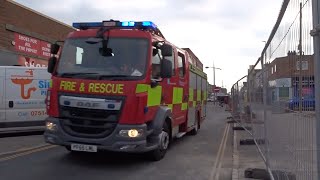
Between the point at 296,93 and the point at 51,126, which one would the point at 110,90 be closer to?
the point at 51,126

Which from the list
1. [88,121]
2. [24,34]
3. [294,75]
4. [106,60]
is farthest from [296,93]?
[24,34]

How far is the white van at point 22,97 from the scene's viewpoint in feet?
47.3

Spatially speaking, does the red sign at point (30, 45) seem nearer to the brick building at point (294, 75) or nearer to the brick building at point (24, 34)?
the brick building at point (24, 34)

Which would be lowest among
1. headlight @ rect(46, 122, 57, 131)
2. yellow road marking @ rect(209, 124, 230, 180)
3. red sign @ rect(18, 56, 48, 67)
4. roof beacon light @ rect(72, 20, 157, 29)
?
yellow road marking @ rect(209, 124, 230, 180)

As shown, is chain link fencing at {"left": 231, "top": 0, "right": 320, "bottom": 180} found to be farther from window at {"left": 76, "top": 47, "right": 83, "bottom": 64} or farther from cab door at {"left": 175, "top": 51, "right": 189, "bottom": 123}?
cab door at {"left": 175, "top": 51, "right": 189, "bottom": 123}

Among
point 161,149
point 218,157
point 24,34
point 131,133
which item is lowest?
point 218,157

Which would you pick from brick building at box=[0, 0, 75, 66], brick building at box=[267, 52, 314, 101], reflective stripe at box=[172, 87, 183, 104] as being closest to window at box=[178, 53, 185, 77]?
reflective stripe at box=[172, 87, 183, 104]

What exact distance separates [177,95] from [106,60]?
328cm

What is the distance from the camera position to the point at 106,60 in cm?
959

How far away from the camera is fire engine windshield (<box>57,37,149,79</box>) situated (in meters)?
9.45

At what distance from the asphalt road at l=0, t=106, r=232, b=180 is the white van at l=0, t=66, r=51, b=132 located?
1775 millimetres

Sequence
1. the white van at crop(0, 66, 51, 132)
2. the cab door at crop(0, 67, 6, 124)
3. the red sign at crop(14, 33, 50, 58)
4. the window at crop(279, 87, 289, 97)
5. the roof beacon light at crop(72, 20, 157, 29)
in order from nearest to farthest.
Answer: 1. the window at crop(279, 87, 289, 97)
2. the roof beacon light at crop(72, 20, 157, 29)
3. the cab door at crop(0, 67, 6, 124)
4. the white van at crop(0, 66, 51, 132)
5. the red sign at crop(14, 33, 50, 58)

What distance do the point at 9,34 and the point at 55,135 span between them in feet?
52.7

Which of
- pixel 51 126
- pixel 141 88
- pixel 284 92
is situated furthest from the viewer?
pixel 51 126
